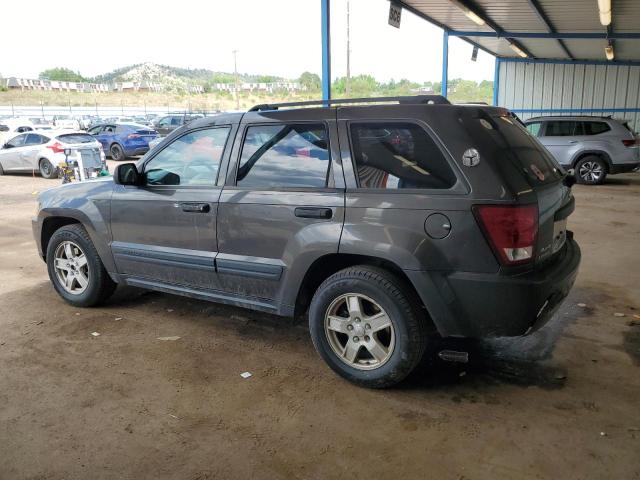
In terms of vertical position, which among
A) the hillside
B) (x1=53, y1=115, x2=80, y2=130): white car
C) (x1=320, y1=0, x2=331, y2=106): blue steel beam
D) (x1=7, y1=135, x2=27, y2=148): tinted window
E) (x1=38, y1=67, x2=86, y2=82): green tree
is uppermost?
the hillside

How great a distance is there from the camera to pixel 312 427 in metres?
3.08

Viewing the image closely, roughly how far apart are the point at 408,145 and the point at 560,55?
2109 centimetres

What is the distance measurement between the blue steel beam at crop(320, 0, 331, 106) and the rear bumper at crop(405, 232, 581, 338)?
25.6 ft

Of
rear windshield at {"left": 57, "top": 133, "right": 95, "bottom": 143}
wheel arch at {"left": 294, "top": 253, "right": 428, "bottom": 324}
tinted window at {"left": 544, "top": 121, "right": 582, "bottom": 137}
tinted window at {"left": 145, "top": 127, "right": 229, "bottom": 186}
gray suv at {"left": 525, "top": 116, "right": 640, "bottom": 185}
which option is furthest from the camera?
rear windshield at {"left": 57, "top": 133, "right": 95, "bottom": 143}

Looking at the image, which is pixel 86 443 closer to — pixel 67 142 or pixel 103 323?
pixel 103 323

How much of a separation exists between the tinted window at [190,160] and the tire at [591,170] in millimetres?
11424

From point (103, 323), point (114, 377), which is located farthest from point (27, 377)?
point (103, 323)

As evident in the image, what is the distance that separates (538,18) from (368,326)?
13.3 metres

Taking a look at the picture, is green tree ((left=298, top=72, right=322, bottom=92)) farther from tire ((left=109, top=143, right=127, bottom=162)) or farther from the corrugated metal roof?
the corrugated metal roof

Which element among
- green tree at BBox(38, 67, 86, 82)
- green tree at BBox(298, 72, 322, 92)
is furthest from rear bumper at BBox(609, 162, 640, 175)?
green tree at BBox(38, 67, 86, 82)

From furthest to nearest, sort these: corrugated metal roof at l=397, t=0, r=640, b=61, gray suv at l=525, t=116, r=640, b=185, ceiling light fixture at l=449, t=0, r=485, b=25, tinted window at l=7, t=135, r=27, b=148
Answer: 1. tinted window at l=7, t=135, r=27, b=148
2. gray suv at l=525, t=116, r=640, b=185
3. corrugated metal roof at l=397, t=0, r=640, b=61
4. ceiling light fixture at l=449, t=0, r=485, b=25

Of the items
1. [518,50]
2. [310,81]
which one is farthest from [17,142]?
[310,81]

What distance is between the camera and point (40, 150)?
16.5m

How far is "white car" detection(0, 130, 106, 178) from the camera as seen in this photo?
16219mm
